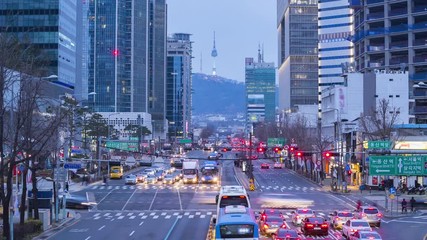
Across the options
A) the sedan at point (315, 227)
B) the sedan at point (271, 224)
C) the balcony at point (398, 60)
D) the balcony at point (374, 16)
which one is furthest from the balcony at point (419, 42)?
the sedan at point (271, 224)

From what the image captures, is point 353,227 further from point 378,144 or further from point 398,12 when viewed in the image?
point 398,12

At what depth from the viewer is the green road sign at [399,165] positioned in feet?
180

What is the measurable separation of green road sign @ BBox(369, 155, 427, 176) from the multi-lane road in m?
4.11

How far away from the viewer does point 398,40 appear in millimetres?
117750

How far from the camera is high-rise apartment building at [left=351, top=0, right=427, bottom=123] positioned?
113 meters

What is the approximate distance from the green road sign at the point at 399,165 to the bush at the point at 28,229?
27358 millimetres

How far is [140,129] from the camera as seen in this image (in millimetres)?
164875

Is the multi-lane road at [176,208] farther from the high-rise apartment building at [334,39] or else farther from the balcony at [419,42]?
the high-rise apartment building at [334,39]

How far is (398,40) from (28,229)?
286 feet

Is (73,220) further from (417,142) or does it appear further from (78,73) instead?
(78,73)

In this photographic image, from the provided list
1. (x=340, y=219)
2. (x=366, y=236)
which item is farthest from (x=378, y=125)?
(x=366, y=236)

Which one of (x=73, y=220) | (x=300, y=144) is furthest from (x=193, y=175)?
(x=73, y=220)

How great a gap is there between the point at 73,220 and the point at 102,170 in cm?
5941

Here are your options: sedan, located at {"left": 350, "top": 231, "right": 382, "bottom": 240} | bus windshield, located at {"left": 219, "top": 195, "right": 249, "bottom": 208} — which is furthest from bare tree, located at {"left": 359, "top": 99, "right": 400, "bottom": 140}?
sedan, located at {"left": 350, "top": 231, "right": 382, "bottom": 240}
